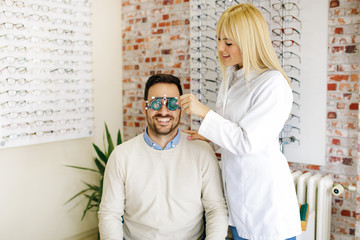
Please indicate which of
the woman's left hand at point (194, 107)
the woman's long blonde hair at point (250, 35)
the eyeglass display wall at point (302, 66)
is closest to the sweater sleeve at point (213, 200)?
the woman's left hand at point (194, 107)

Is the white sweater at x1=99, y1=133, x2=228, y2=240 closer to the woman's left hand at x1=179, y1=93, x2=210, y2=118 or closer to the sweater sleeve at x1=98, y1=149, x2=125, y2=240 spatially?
the sweater sleeve at x1=98, y1=149, x2=125, y2=240

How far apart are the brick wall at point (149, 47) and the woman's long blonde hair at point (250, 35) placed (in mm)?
1409

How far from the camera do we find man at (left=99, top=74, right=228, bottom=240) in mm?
1955

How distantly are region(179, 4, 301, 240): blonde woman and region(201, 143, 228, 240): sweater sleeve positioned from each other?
0.26 ft

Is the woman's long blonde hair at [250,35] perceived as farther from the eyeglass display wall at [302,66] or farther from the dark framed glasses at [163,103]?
the eyeglass display wall at [302,66]

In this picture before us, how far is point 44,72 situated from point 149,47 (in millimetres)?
993

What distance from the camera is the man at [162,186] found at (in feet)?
6.41

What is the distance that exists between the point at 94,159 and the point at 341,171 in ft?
6.60

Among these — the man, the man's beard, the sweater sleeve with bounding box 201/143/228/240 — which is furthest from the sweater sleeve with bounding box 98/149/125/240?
the sweater sleeve with bounding box 201/143/228/240

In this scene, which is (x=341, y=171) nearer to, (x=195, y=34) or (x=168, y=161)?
(x=168, y=161)

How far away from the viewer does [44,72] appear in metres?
2.95

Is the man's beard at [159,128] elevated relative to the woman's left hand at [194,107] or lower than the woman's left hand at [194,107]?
lower

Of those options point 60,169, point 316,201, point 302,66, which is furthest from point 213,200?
point 60,169

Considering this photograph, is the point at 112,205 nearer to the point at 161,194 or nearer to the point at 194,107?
the point at 161,194
